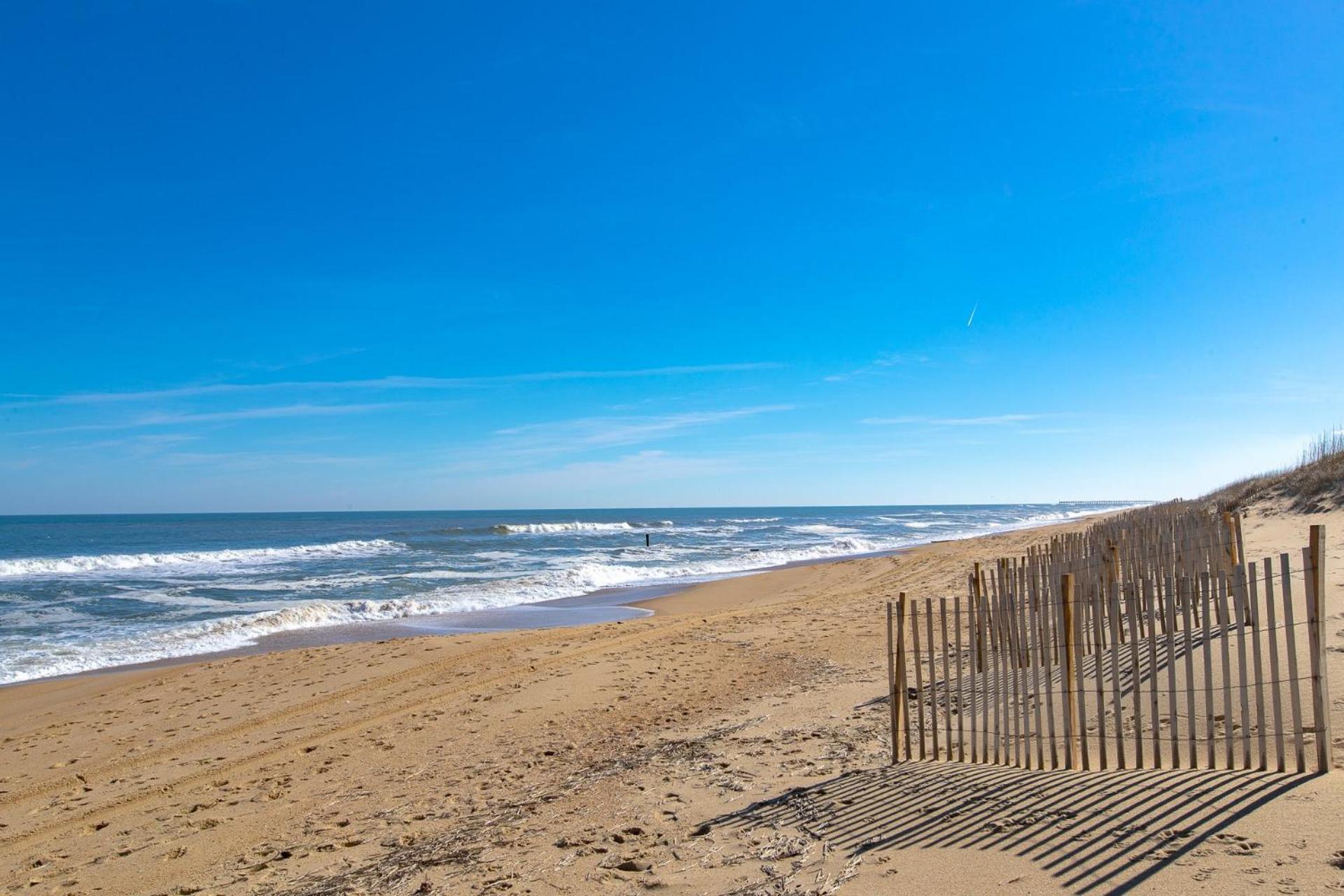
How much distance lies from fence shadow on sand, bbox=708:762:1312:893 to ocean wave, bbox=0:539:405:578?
32675mm

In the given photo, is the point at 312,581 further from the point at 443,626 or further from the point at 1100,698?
the point at 1100,698

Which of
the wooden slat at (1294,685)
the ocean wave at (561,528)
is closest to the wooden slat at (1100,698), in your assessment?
the wooden slat at (1294,685)

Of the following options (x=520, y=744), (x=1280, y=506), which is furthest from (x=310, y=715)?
(x=1280, y=506)

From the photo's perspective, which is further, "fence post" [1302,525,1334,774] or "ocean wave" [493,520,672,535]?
"ocean wave" [493,520,672,535]

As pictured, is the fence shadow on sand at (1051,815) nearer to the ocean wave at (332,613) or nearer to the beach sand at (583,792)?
the beach sand at (583,792)

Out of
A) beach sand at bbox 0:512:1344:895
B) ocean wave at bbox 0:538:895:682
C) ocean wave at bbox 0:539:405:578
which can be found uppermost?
beach sand at bbox 0:512:1344:895

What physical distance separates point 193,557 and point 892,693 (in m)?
39.1

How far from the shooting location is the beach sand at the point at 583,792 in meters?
3.68

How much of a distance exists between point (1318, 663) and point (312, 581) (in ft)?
79.5

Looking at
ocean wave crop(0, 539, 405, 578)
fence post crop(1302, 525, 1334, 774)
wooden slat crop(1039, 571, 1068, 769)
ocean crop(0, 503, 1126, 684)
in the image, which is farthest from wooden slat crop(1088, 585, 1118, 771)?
ocean wave crop(0, 539, 405, 578)

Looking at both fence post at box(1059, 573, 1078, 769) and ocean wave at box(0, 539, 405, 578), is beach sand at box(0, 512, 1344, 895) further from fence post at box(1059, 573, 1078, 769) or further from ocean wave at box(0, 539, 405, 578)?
ocean wave at box(0, 539, 405, 578)

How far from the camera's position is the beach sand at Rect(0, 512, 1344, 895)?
3680 mm

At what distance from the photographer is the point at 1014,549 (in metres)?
28.4

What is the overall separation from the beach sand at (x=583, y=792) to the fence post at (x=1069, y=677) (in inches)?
9.8
